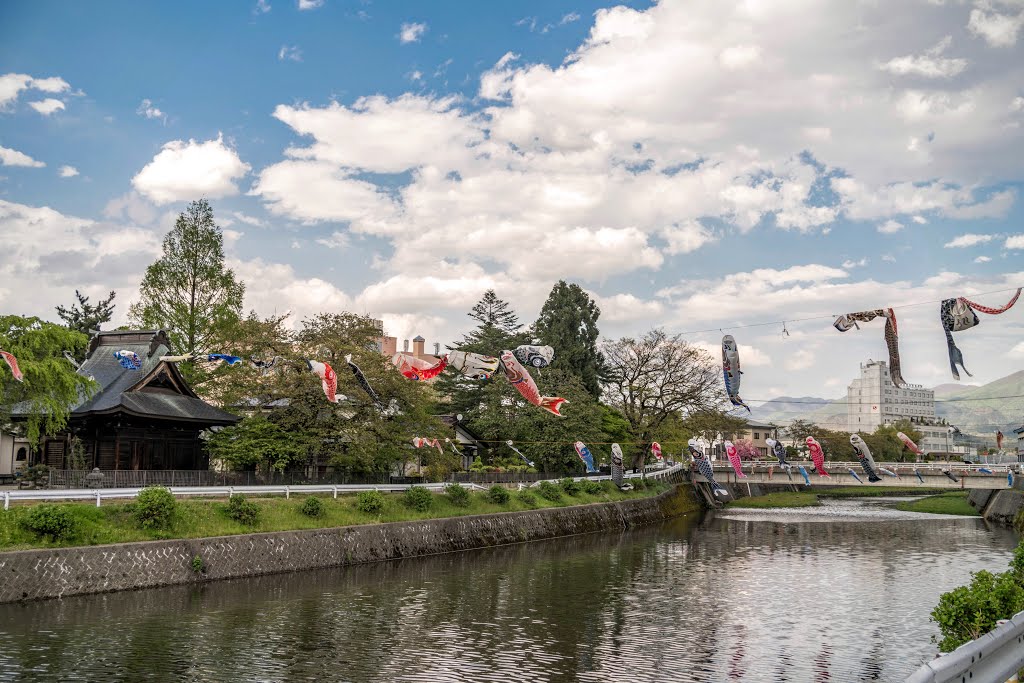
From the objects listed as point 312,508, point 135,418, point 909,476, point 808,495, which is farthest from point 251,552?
point 808,495

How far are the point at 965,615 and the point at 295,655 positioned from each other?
16.0m

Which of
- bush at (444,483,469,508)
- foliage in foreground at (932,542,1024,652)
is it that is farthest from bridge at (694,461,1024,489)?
foliage in foreground at (932,542,1024,652)

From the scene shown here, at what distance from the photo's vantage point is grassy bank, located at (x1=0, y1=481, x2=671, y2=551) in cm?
3028

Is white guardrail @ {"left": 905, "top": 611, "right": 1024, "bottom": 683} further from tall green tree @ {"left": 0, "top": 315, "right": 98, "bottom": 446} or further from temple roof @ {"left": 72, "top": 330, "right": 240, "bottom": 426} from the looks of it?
temple roof @ {"left": 72, "top": 330, "right": 240, "bottom": 426}

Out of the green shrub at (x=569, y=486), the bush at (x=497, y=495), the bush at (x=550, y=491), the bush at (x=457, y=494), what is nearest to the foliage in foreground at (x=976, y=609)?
the bush at (x=457, y=494)

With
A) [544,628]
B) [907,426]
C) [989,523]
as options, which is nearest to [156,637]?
[544,628]

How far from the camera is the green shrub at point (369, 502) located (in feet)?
141

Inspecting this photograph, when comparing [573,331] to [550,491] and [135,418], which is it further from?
[135,418]

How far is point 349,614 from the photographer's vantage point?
2819 centimetres

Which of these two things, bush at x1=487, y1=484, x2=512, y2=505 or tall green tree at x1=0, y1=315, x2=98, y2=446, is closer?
tall green tree at x1=0, y1=315, x2=98, y2=446

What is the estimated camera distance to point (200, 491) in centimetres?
3809

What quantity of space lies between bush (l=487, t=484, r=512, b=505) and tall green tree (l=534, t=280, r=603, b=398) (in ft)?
107

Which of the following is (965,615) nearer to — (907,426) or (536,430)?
(536,430)

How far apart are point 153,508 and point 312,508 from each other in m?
8.03
